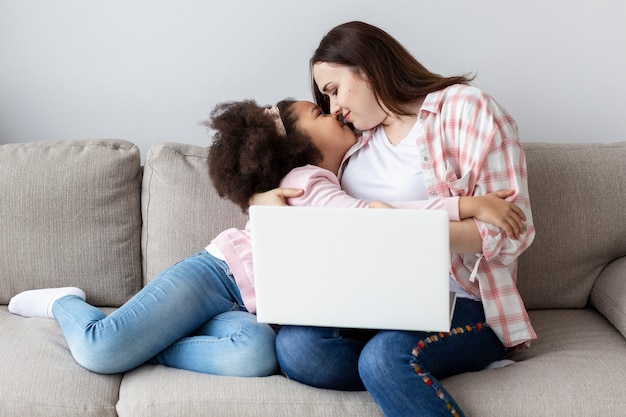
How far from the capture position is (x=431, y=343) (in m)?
1.70

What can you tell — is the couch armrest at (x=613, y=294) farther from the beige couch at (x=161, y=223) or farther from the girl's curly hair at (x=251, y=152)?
the girl's curly hair at (x=251, y=152)

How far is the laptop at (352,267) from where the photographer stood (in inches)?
58.4

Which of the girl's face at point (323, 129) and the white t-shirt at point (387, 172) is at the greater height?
the girl's face at point (323, 129)

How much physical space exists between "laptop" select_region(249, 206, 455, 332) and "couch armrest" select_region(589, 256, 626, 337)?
25.9 inches

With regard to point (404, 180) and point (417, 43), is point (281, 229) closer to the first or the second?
point (404, 180)

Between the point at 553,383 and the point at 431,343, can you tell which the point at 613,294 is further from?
the point at 431,343

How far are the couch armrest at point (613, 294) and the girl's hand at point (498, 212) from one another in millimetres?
407

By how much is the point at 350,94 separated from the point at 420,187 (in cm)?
27

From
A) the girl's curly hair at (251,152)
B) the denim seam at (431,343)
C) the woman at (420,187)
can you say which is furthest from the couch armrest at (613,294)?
the girl's curly hair at (251,152)

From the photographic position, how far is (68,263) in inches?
85.9

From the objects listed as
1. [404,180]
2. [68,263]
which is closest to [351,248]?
[404,180]

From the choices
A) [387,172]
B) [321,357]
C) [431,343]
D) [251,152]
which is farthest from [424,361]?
[251,152]

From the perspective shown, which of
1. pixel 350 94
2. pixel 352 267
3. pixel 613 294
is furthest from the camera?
pixel 613 294

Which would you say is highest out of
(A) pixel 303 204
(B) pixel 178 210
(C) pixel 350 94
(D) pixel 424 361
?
(C) pixel 350 94
